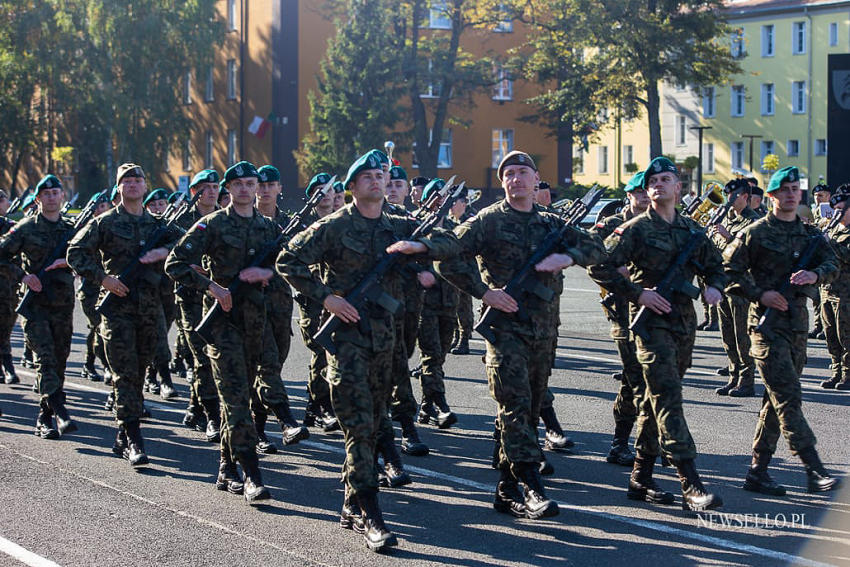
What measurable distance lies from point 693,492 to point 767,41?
68.3 metres

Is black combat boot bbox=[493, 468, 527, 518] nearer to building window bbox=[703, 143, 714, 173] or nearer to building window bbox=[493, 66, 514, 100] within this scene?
building window bbox=[493, 66, 514, 100]

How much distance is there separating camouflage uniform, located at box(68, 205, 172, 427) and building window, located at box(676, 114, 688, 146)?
2747 inches

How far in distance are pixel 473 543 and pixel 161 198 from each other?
7672 mm

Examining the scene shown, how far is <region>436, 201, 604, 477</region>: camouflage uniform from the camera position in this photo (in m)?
7.23

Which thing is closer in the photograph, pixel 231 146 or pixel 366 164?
pixel 366 164

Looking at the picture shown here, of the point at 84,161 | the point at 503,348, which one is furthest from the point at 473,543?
the point at 84,161

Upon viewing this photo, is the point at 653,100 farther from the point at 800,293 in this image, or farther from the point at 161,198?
the point at 800,293

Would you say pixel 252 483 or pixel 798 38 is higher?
pixel 798 38

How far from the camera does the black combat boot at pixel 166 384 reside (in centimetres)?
1239

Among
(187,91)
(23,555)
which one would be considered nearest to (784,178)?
(23,555)

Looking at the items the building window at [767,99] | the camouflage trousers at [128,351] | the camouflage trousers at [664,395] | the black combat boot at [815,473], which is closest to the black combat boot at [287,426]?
the camouflage trousers at [128,351]

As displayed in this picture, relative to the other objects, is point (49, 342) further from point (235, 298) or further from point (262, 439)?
point (235, 298)

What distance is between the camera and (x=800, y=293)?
806 centimetres

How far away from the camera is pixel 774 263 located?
8133 mm
